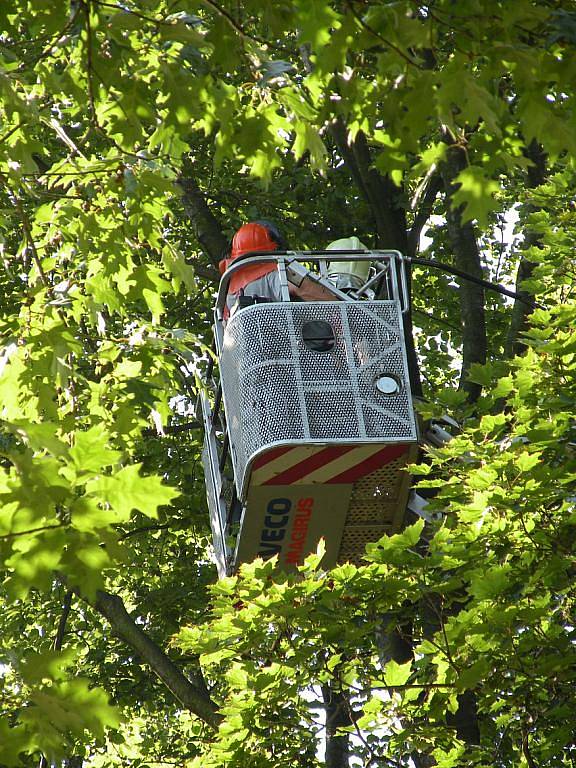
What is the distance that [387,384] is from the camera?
6906mm

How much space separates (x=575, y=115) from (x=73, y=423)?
2060mm

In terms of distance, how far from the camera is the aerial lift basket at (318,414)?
6.72 metres

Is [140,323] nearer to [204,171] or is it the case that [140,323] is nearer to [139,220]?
[139,220]

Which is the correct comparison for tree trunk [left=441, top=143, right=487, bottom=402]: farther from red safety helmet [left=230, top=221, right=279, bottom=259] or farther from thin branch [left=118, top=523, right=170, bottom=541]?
thin branch [left=118, top=523, right=170, bottom=541]

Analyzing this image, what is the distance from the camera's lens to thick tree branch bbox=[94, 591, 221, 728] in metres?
9.47

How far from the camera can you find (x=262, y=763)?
624 cm

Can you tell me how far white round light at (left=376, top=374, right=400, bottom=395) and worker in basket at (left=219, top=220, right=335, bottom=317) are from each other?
0.73 meters

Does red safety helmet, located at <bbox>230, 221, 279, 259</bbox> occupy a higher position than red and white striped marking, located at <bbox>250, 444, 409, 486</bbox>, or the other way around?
red safety helmet, located at <bbox>230, 221, 279, 259</bbox>

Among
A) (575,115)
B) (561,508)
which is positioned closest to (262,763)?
(561,508)

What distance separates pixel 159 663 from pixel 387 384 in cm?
403

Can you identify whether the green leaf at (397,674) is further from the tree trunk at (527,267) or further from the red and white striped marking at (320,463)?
the tree trunk at (527,267)

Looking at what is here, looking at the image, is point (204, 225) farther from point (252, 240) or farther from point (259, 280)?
point (259, 280)

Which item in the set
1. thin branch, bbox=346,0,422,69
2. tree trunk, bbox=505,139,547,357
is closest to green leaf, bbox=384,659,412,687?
thin branch, bbox=346,0,422,69

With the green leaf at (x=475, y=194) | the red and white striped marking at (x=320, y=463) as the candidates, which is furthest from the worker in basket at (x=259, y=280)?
the green leaf at (x=475, y=194)
